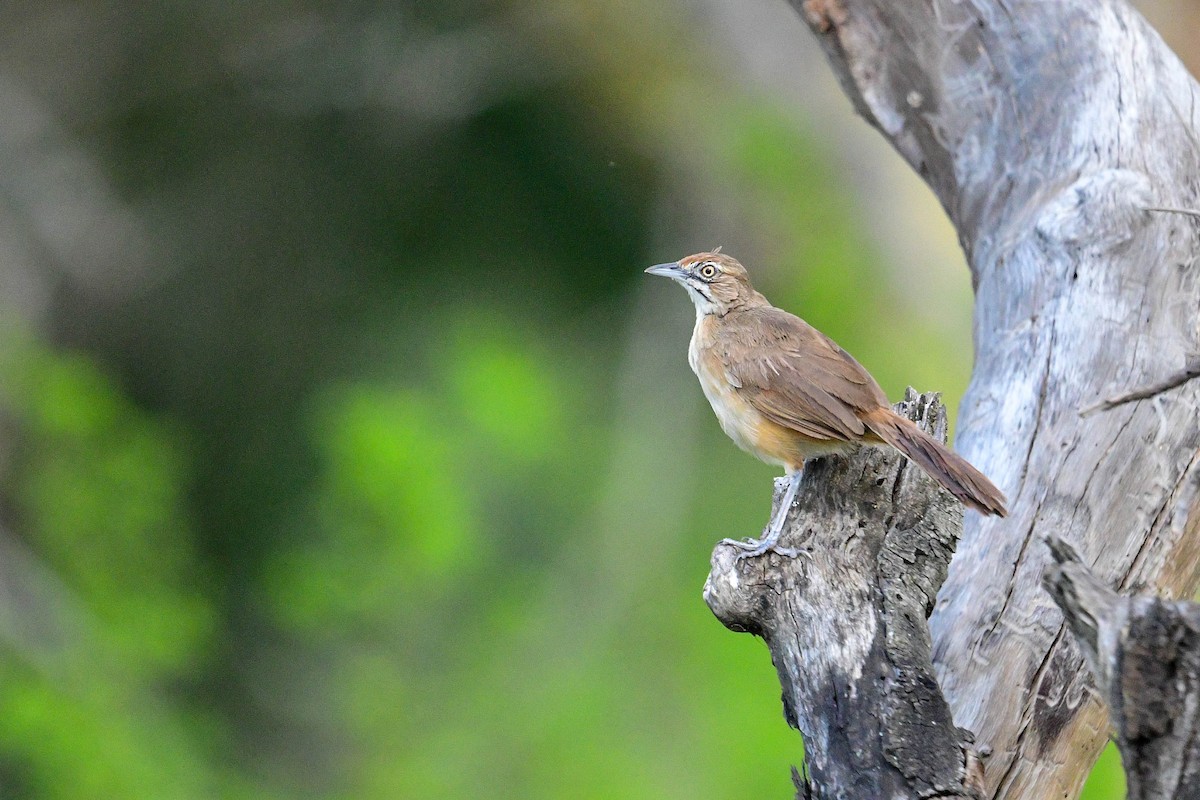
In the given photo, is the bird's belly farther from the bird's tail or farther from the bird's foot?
the bird's foot

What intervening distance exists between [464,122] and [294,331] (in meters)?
2.32

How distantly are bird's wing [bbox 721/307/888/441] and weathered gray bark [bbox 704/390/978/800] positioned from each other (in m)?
0.18

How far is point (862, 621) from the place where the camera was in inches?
113

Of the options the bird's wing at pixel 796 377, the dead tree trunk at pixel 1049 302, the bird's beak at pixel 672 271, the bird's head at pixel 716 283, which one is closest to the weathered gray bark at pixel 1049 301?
the dead tree trunk at pixel 1049 302

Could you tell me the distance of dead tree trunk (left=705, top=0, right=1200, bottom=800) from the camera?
3.29 m

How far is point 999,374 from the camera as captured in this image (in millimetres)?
3949

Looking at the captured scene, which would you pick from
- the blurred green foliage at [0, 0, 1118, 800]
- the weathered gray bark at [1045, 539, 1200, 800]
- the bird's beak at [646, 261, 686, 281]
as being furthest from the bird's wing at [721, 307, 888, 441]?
the blurred green foliage at [0, 0, 1118, 800]

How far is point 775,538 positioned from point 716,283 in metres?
1.49

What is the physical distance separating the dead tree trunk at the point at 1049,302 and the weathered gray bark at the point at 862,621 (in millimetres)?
120

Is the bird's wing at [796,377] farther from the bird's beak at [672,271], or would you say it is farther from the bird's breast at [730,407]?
the bird's beak at [672,271]

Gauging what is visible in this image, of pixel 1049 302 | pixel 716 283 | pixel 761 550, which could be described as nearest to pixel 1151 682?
pixel 761 550

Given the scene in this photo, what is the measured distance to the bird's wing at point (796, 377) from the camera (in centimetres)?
353

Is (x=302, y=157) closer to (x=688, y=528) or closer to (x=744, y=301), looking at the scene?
(x=688, y=528)

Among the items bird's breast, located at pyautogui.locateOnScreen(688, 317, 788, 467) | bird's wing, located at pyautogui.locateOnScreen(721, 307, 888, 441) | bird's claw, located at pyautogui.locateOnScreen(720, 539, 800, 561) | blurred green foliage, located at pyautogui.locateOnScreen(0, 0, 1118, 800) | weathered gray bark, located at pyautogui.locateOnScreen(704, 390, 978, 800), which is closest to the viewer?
weathered gray bark, located at pyautogui.locateOnScreen(704, 390, 978, 800)
